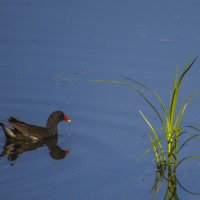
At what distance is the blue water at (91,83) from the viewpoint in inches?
389

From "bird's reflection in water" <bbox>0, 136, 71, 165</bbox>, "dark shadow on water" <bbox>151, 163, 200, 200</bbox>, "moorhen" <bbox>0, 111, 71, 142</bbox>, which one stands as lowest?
"dark shadow on water" <bbox>151, 163, 200, 200</bbox>

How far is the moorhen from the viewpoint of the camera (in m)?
11.9

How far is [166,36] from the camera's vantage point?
15773mm

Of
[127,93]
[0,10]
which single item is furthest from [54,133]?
[0,10]

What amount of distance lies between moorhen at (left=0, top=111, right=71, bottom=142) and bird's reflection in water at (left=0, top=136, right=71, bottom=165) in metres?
0.08

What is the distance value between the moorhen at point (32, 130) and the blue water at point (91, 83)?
23 cm

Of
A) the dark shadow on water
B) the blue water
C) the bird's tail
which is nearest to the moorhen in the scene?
the bird's tail

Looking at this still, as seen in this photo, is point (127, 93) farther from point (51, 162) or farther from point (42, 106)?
point (51, 162)

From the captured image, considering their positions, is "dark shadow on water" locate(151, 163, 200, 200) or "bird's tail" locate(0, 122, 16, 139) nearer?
"dark shadow on water" locate(151, 163, 200, 200)

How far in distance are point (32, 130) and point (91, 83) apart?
1921 mm

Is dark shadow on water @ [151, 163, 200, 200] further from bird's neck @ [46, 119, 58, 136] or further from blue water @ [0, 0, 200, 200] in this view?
bird's neck @ [46, 119, 58, 136]

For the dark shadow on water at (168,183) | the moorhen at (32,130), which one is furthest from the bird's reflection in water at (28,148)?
the dark shadow on water at (168,183)

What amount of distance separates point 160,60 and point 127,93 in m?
1.56

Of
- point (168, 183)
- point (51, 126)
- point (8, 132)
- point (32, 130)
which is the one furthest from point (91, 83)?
point (168, 183)
